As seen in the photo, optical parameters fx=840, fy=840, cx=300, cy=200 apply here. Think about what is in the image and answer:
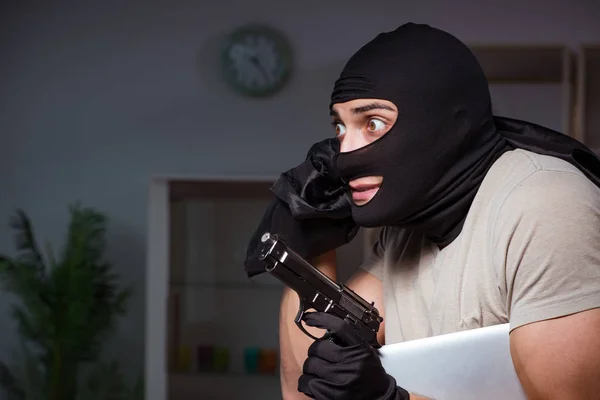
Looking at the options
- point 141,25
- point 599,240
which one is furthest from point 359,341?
point 141,25

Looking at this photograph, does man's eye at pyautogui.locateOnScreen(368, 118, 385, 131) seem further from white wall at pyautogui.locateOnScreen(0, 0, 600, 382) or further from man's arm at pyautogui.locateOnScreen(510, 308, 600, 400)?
white wall at pyautogui.locateOnScreen(0, 0, 600, 382)

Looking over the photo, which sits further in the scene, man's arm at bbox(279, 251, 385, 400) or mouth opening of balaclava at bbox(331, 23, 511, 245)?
man's arm at bbox(279, 251, 385, 400)

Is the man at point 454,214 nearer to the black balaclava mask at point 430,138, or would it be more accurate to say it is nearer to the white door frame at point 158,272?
the black balaclava mask at point 430,138

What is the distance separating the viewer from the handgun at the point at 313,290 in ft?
4.48

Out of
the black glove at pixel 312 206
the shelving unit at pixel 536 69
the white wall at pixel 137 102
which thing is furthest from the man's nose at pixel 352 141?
the white wall at pixel 137 102

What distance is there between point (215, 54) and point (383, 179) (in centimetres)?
281

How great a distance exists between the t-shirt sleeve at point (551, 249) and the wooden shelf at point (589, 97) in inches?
90.0

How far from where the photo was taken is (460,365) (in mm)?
1356

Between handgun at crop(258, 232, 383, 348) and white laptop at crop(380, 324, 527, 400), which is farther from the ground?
handgun at crop(258, 232, 383, 348)

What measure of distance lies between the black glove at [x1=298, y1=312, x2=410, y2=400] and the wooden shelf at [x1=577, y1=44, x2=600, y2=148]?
2.33 metres

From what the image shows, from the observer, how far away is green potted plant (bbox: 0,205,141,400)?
11.3 ft

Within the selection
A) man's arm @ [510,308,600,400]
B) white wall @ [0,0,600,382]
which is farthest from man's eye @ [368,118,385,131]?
white wall @ [0,0,600,382]

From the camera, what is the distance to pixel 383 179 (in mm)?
1432

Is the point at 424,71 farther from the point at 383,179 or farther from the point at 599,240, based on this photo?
the point at 599,240
